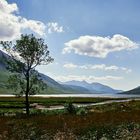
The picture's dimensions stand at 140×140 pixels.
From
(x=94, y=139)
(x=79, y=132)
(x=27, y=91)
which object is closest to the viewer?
(x=94, y=139)

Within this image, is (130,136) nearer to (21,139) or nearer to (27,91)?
(21,139)

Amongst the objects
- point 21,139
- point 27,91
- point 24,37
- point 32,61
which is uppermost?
point 24,37

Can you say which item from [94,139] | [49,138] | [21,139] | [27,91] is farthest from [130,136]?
[27,91]

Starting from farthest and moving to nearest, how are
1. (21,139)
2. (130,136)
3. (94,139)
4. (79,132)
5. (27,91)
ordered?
(27,91) < (79,132) < (21,139) < (94,139) < (130,136)

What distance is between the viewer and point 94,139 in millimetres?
19297

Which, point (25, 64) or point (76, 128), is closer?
point (76, 128)

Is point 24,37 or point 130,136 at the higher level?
point 24,37

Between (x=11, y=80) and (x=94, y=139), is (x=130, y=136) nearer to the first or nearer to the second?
(x=94, y=139)

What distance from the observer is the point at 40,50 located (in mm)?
65750

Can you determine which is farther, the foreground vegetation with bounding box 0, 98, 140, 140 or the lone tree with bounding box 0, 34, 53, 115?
the lone tree with bounding box 0, 34, 53, 115

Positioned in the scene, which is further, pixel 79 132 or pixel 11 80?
pixel 11 80

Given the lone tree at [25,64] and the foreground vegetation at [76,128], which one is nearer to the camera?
the foreground vegetation at [76,128]

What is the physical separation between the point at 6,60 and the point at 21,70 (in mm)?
3591

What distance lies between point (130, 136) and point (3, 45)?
2087 inches
